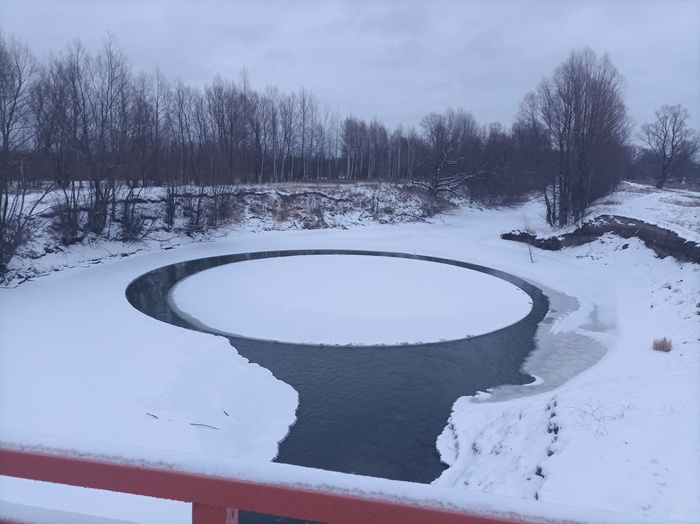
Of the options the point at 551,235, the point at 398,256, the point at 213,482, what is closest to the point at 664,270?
the point at 551,235

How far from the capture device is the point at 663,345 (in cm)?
988

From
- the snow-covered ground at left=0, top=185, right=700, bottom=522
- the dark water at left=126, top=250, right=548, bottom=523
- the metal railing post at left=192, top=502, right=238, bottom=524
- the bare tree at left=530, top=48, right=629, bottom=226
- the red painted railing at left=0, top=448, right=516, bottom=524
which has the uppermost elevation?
the bare tree at left=530, top=48, right=629, bottom=226

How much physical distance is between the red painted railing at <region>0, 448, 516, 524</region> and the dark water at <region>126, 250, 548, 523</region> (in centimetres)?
505

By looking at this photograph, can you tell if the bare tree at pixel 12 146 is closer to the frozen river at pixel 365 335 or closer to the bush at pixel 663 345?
the frozen river at pixel 365 335

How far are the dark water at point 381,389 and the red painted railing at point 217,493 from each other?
5.05m

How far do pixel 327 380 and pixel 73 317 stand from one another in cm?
780

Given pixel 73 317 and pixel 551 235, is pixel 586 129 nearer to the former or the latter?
pixel 551 235

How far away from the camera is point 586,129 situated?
26.9m

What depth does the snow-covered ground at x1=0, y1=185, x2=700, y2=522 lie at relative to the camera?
488 cm

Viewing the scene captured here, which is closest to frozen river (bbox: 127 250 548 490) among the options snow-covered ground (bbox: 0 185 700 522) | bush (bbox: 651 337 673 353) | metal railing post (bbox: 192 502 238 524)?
→ snow-covered ground (bbox: 0 185 700 522)

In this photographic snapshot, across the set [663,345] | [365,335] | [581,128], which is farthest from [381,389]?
[581,128]

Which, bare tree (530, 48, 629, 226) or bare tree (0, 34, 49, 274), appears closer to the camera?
bare tree (0, 34, 49, 274)

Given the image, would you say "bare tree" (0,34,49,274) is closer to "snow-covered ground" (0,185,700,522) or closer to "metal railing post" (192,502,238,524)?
"snow-covered ground" (0,185,700,522)

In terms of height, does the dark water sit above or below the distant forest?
below
